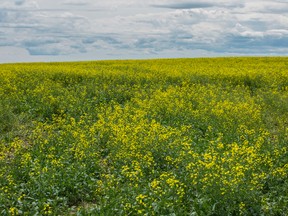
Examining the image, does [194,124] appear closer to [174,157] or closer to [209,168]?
[174,157]

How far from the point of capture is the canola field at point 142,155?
7699mm

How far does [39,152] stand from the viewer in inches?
427

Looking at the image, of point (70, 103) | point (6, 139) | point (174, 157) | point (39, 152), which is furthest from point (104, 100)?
point (174, 157)

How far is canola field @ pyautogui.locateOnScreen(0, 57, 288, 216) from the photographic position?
7699 mm

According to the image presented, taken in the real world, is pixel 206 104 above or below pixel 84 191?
above

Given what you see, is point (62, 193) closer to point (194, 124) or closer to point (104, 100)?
point (194, 124)

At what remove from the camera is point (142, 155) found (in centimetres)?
1000

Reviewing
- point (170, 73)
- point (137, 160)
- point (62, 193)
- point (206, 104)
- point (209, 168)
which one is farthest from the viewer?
point (170, 73)

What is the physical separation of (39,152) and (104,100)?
22.8 feet

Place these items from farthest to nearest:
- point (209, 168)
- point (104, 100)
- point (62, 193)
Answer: point (104, 100) → point (62, 193) → point (209, 168)

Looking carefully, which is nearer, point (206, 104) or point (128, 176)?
point (128, 176)

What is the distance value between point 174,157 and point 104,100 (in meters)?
8.01

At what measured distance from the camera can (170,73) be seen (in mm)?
23312

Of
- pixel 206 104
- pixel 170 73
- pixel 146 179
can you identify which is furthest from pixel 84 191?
pixel 170 73
